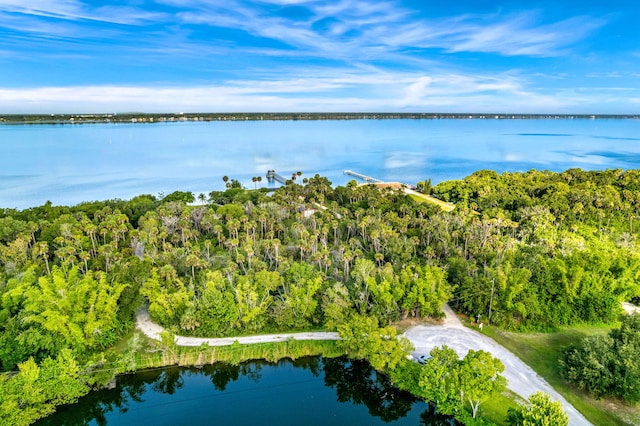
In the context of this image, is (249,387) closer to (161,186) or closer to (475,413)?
(475,413)

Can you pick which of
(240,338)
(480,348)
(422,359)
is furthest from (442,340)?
(240,338)

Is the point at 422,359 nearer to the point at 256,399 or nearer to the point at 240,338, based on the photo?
the point at 256,399

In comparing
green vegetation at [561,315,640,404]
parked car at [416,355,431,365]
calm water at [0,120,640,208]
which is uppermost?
calm water at [0,120,640,208]

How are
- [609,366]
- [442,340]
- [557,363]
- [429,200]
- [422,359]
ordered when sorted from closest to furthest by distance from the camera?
1. [609,366]
2. [422,359]
3. [557,363]
4. [442,340]
5. [429,200]

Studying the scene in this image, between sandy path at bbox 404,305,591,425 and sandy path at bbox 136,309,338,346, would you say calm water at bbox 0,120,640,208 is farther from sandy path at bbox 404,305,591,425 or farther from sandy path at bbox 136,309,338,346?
sandy path at bbox 404,305,591,425

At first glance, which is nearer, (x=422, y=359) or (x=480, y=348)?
(x=422, y=359)

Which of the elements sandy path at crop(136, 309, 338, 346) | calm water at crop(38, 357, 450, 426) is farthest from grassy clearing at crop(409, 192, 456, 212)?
calm water at crop(38, 357, 450, 426)

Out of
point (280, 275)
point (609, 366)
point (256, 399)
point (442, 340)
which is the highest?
point (280, 275)

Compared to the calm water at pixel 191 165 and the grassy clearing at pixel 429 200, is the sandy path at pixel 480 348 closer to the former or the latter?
the grassy clearing at pixel 429 200
